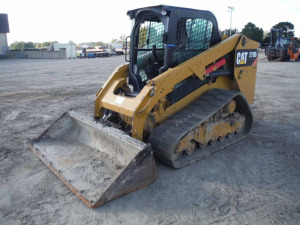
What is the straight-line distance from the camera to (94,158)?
4.07 meters

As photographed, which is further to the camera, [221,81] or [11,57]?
[11,57]

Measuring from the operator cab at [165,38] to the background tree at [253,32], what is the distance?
43426 mm

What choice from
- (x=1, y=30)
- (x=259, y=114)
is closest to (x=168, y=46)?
(x=259, y=114)

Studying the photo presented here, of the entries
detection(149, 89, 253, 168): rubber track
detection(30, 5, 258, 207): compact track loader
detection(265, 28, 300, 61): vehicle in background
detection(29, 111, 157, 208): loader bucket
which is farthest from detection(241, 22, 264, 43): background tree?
detection(29, 111, 157, 208): loader bucket

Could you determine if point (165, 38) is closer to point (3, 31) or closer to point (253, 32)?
point (3, 31)

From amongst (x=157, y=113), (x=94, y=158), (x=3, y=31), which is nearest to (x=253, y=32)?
(x=3, y=31)

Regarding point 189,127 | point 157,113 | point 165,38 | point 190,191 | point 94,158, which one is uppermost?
point 165,38

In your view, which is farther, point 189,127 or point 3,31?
point 3,31

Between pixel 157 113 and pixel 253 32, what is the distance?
46.7m

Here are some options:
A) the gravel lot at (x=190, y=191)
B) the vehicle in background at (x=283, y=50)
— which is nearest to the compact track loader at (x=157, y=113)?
the gravel lot at (x=190, y=191)

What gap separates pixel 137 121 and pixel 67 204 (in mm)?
1448

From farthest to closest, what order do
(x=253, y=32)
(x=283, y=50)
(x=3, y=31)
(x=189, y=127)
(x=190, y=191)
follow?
(x=253, y=32) → (x=3, y=31) → (x=283, y=50) → (x=189, y=127) → (x=190, y=191)

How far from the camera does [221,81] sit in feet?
17.4

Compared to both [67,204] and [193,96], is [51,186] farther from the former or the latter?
[193,96]
